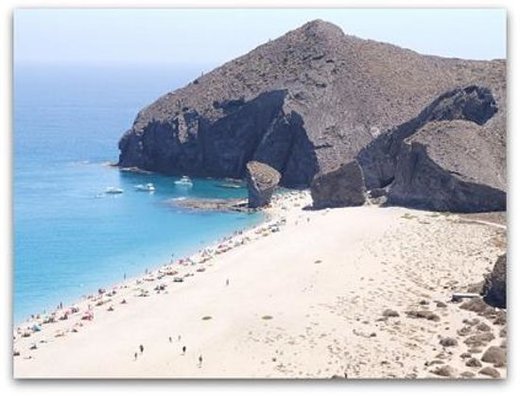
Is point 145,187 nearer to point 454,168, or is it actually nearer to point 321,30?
point 321,30

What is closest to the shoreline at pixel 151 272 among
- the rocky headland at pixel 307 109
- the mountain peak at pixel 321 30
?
the rocky headland at pixel 307 109

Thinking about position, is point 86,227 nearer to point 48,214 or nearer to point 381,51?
point 48,214

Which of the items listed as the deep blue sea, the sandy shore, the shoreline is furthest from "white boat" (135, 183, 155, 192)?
the sandy shore

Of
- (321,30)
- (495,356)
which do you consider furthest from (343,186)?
(321,30)

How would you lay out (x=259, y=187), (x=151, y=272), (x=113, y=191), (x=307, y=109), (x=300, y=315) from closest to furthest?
(x=300, y=315) < (x=151, y=272) < (x=259, y=187) < (x=113, y=191) < (x=307, y=109)

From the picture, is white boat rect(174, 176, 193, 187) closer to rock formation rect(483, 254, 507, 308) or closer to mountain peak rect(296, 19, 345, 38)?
mountain peak rect(296, 19, 345, 38)

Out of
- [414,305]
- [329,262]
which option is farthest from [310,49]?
[414,305]

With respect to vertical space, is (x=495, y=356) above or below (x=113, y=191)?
below

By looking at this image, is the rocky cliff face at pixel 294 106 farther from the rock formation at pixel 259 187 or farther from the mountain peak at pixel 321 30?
the rock formation at pixel 259 187
